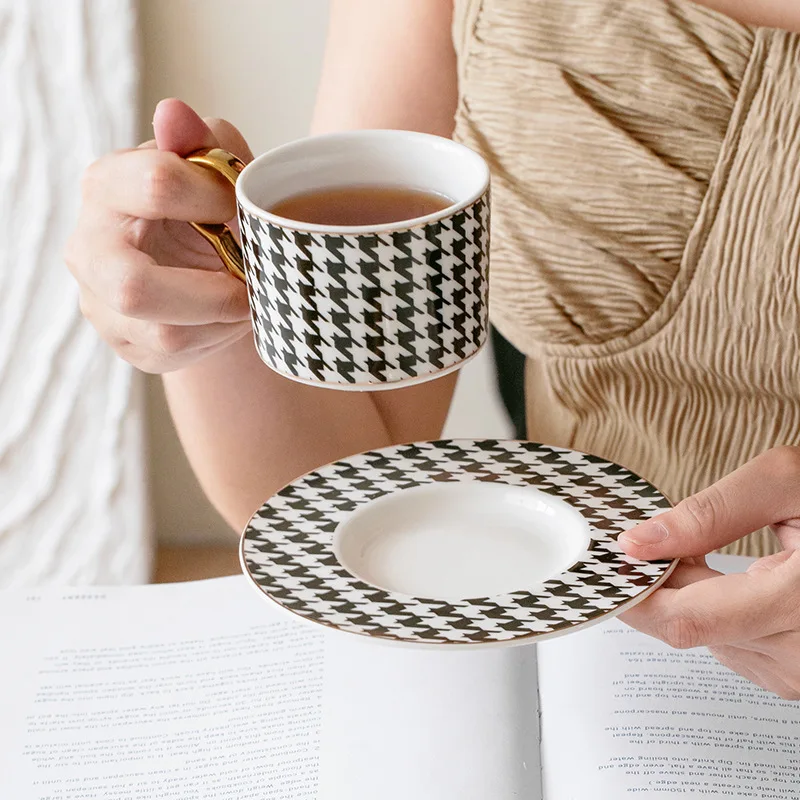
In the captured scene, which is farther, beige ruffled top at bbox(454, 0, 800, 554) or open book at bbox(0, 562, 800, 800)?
beige ruffled top at bbox(454, 0, 800, 554)

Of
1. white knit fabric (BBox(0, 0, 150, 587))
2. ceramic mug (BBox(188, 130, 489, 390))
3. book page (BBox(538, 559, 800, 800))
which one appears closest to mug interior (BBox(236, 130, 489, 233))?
ceramic mug (BBox(188, 130, 489, 390))

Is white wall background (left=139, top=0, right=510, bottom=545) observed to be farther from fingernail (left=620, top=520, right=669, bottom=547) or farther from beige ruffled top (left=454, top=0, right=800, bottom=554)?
fingernail (left=620, top=520, right=669, bottom=547)

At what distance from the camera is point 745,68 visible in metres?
0.69

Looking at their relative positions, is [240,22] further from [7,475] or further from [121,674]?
[121,674]

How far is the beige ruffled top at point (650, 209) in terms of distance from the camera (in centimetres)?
70

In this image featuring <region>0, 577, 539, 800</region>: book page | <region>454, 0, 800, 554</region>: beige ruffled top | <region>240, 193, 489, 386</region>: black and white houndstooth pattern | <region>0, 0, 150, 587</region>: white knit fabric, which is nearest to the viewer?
<region>240, 193, 489, 386</region>: black and white houndstooth pattern

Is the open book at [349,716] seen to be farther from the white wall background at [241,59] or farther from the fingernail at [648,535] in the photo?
the white wall background at [241,59]

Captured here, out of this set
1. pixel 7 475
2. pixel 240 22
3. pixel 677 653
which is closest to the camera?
pixel 677 653

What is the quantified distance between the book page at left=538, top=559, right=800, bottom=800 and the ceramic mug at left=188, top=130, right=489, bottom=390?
0.24 m

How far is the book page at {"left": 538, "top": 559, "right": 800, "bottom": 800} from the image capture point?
0.54 meters

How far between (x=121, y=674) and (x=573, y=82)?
54 cm

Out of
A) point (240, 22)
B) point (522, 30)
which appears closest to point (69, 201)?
point (240, 22)

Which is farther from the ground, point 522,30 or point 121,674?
point 522,30

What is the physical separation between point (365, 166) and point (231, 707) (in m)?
0.34
